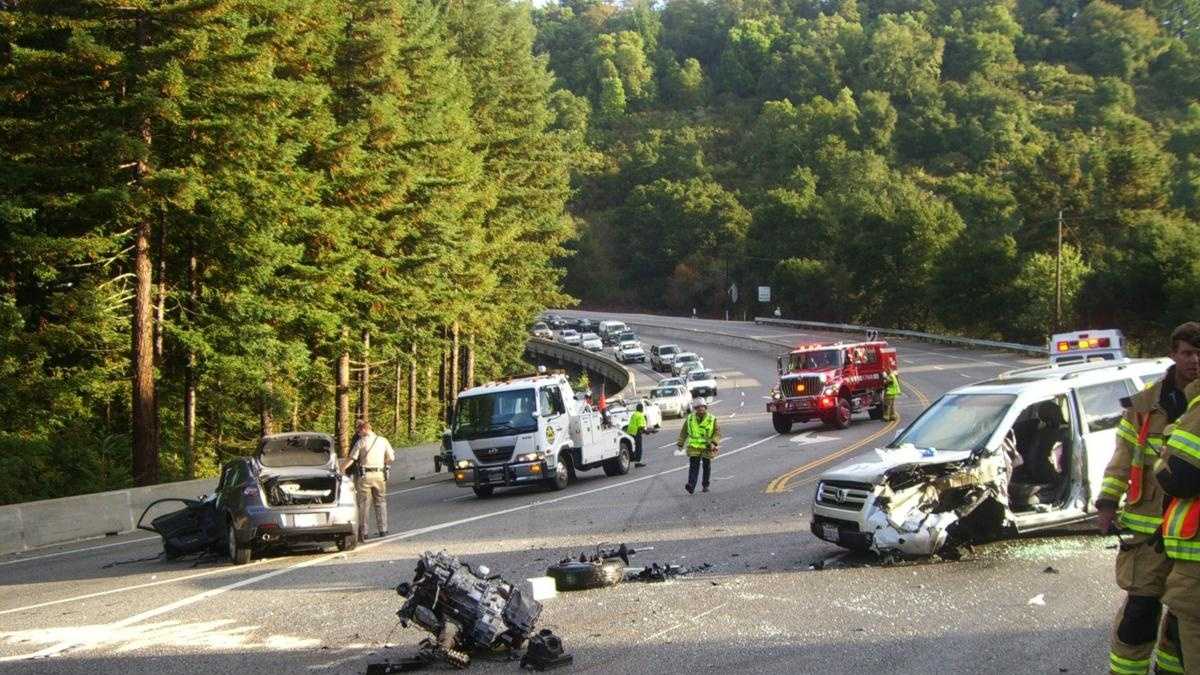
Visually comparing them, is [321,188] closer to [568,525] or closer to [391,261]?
[391,261]

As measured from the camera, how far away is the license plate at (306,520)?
1527 centimetres

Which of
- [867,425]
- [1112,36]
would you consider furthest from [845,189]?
[867,425]

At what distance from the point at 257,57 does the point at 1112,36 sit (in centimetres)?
16016

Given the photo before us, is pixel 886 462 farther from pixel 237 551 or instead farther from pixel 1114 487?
pixel 237 551

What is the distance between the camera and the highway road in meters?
8.73

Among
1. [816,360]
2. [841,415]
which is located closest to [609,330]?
[816,360]

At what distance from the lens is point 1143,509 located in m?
6.87

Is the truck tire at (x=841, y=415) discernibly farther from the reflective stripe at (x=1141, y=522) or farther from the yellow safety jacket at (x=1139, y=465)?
→ the reflective stripe at (x=1141, y=522)

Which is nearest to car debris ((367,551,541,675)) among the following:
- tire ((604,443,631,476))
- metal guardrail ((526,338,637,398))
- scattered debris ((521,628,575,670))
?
scattered debris ((521,628,575,670))

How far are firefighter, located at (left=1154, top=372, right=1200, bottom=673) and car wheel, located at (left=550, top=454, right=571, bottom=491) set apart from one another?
1780 centimetres

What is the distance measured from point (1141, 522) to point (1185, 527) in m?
1.15

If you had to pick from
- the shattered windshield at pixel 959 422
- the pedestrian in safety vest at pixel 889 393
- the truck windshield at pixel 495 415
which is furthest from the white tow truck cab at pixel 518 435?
the pedestrian in safety vest at pixel 889 393

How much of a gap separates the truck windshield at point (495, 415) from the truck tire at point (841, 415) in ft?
46.8

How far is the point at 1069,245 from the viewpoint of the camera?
88375mm
